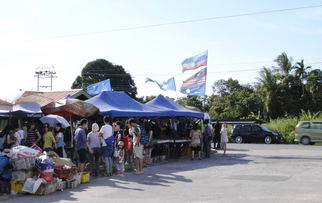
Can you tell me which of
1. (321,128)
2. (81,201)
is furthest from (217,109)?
(81,201)

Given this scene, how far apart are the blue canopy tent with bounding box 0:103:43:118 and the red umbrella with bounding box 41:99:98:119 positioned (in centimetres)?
53

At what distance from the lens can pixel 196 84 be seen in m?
20.8

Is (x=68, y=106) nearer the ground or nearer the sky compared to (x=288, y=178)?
nearer the sky

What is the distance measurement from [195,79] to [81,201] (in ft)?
43.7

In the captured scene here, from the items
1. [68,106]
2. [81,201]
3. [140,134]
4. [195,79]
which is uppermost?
[195,79]

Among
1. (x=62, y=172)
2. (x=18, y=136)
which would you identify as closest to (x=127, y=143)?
(x=18, y=136)

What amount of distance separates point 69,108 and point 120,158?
2512mm

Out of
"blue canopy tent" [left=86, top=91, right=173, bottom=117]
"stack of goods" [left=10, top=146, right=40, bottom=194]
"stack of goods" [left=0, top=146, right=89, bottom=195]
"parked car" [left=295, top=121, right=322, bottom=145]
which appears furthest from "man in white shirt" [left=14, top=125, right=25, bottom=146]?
"parked car" [left=295, top=121, right=322, bottom=145]

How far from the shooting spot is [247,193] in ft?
29.8

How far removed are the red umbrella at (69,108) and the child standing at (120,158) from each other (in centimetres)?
164

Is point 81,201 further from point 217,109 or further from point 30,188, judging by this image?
point 217,109

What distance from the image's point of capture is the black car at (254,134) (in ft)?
99.8

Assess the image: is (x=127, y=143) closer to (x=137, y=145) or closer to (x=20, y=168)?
(x=137, y=145)

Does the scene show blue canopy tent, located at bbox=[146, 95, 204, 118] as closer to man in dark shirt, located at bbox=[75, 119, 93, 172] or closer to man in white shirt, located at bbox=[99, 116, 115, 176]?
man in white shirt, located at bbox=[99, 116, 115, 176]
